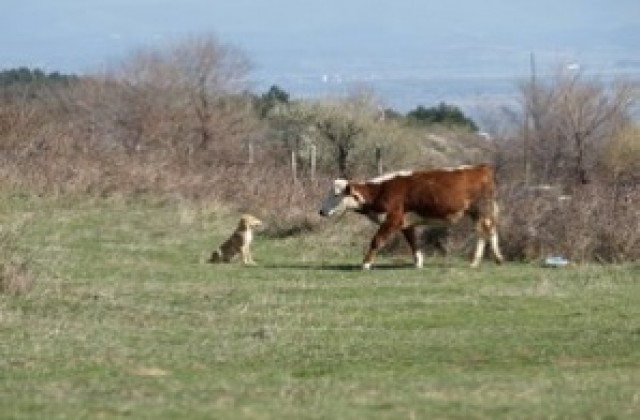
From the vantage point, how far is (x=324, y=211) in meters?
25.7

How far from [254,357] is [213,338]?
1.36 meters

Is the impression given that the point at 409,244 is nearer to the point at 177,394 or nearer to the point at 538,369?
the point at 538,369

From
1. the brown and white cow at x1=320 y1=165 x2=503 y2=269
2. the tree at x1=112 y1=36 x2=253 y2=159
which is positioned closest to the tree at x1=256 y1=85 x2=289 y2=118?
the tree at x1=112 y1=36 x2=253 y2=159

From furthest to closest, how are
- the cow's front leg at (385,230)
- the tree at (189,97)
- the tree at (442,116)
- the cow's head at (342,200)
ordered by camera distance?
1. the tree at (442,116)
2. the tree at (189,97)
3. the cow's head at (342,200)
4. the cow's front leg at (385,230)

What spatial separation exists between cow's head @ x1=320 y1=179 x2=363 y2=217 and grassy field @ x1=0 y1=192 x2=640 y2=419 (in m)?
0.93

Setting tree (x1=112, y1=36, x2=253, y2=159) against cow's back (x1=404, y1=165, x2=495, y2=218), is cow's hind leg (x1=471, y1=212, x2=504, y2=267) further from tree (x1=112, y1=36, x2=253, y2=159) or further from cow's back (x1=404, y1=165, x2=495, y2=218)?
tree (x1=112, y1=36, x2=253, y2=159)

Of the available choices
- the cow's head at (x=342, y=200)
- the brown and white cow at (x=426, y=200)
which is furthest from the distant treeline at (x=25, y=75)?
the brown and white cow at (x=426, y=200)

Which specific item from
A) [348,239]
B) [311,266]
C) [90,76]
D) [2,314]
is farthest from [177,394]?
[90,76]

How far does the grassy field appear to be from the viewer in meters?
11.0

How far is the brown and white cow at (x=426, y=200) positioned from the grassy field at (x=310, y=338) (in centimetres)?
66

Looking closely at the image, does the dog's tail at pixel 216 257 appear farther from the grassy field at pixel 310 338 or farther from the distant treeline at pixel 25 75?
the distant treeline at pixel 25 75

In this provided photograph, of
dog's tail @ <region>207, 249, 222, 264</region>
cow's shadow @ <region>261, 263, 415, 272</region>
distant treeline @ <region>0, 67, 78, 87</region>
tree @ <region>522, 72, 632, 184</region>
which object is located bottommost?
cow's shadow @ <region>261, 263, 415, 272</region>

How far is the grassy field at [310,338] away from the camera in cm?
1097

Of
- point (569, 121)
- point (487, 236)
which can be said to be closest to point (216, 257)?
point (487, 236)
